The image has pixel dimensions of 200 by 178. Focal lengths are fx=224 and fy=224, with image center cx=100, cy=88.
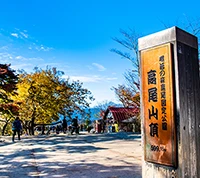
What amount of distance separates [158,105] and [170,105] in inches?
5.8

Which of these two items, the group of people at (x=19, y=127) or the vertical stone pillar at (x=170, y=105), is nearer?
the vertical stone pillar at (x=170, y=105)

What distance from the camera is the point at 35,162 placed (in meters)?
5.21

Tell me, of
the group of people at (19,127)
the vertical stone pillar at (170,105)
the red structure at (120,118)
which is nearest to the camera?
the vertical stone pillar at (170,105)

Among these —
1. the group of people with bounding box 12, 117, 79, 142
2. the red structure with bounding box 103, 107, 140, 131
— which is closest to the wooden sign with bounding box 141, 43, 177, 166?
the group of people with bounding box 12, 117, 79, 142

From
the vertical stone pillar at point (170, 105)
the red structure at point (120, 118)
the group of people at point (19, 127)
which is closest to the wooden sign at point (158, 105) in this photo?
the vertical stone pillar at point (170, 105)

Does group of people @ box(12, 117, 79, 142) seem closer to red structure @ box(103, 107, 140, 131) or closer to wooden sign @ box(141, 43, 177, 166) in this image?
red structure @ box(103, 107, 140, 131)

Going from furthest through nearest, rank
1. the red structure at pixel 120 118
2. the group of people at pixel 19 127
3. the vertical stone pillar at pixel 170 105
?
the red structure at pixel 120 118 → the group of people at pixel 19 127 → the vertical stone pillar at pixel 170 105

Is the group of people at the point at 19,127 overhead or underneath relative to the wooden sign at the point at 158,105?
underneath

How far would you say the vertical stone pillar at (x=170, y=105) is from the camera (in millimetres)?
2301

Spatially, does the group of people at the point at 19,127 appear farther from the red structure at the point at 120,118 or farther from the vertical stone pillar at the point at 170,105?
the vertical stone pillar at the point at 170,105

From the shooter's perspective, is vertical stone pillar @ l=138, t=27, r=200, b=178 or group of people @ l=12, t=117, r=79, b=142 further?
group of people @ l=12, t=117, r=79, b=142

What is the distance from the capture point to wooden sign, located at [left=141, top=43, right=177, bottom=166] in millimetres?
2324

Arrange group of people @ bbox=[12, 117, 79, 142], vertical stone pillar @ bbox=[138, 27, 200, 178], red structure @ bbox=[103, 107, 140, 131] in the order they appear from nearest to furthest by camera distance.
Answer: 1. vertical stone pillar @ bbox=[138, 27, 200, 178]
2. group of people @ bbox=[12, 117, 79, 142]
3. red structure @ bbox=[103, 107, 140, 131]

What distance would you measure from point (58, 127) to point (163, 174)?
18618 millimetres
